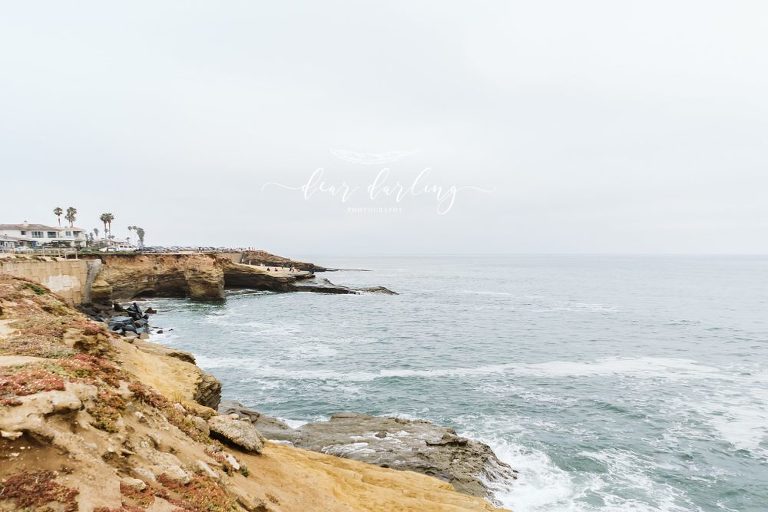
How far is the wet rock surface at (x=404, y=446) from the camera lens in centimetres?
1590

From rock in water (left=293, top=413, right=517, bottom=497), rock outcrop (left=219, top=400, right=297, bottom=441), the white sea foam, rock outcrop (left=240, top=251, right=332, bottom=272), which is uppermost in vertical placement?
rock outcrop (left=240, top=251, right=332, bottom=272)

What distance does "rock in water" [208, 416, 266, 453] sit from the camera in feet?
39.3

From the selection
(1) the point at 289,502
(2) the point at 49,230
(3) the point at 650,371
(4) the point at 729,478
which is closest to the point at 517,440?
(4) the point at 729,478

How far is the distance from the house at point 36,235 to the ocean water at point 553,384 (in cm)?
4370

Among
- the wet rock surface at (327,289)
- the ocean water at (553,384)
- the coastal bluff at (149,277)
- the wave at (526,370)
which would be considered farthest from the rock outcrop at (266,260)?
the wave at (526,370)

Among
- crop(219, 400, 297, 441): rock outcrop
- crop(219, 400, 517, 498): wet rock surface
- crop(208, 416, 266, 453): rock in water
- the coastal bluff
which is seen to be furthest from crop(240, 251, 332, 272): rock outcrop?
crop(208, 416, 266, 453): rock in water

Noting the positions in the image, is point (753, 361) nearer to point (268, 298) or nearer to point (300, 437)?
point (300, 437)

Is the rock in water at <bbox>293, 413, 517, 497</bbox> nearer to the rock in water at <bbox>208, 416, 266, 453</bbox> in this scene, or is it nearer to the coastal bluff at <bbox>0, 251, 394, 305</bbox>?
the rock in water at <bbox>208, 416, 266, 453</bbox>

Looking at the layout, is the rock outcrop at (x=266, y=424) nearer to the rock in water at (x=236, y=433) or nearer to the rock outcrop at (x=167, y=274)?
the rock in water at (x=236, y=433)

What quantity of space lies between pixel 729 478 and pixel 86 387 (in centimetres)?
2388

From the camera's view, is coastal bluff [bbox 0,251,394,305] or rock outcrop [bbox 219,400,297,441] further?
coastal bluff [bbox 0,251,394,305]

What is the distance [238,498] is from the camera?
8688mm

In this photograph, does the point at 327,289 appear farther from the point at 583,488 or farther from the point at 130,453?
the point at 130,453

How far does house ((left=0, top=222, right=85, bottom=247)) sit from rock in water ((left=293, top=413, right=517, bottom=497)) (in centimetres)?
8719
